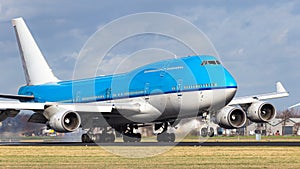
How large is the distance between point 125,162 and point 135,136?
2866 cm

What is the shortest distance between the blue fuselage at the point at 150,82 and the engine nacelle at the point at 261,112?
639 centimetres

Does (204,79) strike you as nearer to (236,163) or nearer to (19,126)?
(236,163)

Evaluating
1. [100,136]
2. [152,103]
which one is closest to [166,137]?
[152,103]

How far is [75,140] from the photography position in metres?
67.8

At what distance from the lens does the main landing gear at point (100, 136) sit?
57.8m

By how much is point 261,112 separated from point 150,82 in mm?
9641

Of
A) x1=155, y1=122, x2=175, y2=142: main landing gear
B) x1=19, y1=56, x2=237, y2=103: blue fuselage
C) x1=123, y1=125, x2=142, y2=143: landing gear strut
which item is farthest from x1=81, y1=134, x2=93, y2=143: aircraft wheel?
x1=155, y1=122, x2=175, y2=142: main landing gear

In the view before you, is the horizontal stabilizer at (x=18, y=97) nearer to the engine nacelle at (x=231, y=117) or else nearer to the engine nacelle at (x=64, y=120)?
the engine nacelle at (x=64, y=120)

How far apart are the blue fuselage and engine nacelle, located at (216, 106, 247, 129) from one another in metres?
4.57

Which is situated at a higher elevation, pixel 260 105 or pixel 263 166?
pixel 260 105

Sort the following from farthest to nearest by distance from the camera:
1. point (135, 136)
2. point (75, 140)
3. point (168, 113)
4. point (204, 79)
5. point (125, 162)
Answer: point (75, 140), point (135, 136), point (168, 113), point (204, 79), point (125, 162)

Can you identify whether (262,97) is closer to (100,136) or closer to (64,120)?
(100,136)

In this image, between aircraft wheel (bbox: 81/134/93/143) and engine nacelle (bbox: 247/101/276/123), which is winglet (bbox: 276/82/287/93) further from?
aircraft wheel (bbox: 81/134/93/143)

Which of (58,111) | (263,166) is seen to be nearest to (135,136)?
(58,111)
